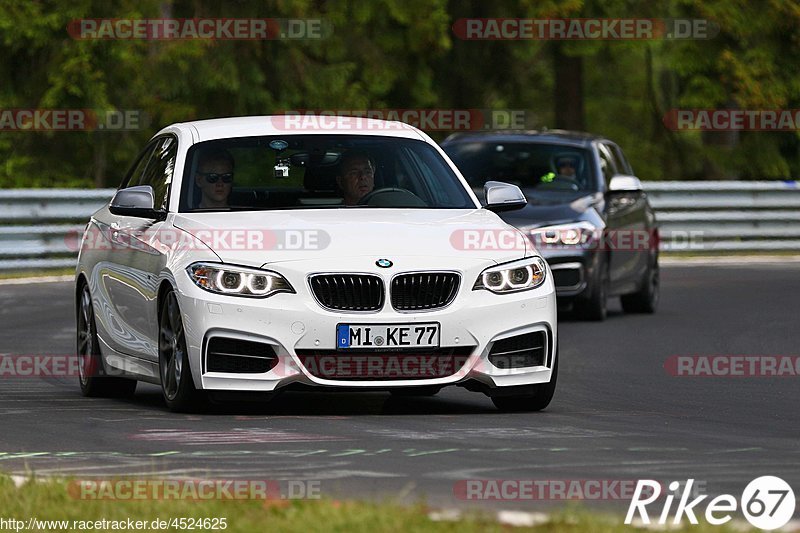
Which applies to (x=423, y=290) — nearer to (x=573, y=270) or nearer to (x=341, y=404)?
(x=341, y=404)

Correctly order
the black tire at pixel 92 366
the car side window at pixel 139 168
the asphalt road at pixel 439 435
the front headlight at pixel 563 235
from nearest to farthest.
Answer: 1. the asphalt road at pixel 439 435
2. the black tire at pixel 92 366
3. the car side window at pixel 139 168
4. the front headlight at pixel 563 235

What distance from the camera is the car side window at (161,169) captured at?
12.0 metres

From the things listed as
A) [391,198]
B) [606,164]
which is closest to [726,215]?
[606,164]

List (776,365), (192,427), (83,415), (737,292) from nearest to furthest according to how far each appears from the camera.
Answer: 1. (192,427)
2. (83,415)
3. (776,365)
4. (737,292)

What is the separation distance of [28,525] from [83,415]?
422cm

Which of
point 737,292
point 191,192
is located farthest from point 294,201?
point 737,292

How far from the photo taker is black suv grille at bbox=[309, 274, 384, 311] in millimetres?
10578

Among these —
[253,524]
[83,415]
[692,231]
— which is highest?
[253,524]

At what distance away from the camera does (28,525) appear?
23.0 ft

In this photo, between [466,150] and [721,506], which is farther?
[466,150]

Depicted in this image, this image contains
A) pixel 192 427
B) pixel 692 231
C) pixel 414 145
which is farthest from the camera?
pixel 692 231

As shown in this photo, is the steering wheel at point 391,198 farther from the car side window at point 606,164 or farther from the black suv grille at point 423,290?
the car side window at point 606,164

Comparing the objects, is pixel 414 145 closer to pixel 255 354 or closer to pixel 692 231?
pixel 255 354

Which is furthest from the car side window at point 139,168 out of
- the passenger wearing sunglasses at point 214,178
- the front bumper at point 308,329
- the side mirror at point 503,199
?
the front bumper at point 308,329
